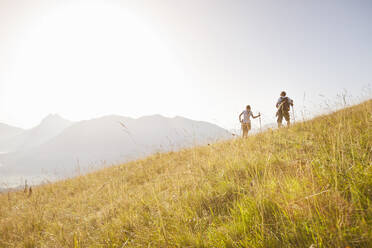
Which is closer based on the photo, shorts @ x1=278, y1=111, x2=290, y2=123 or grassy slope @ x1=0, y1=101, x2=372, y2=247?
grassy slope @ x1=0, y1=101, x2=372, y2=247

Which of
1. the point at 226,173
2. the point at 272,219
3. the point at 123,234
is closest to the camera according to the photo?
the point at 272,219

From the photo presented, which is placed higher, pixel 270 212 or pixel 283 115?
pixel 283 115

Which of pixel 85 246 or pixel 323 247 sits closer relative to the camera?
pixel 323 247

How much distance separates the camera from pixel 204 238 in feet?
4.56

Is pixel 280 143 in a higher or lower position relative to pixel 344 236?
higher

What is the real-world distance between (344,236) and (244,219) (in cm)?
63

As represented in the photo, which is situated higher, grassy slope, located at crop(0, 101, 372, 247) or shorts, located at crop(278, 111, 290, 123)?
shorts, located at crop(278, 111, 290, 123)

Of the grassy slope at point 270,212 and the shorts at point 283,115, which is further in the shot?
the shorts at point 283,115

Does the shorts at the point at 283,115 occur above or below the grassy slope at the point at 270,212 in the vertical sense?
above

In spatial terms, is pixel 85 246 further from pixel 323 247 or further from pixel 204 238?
pixel 323 247

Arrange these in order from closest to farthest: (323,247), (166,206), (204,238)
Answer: (323,247) < (204,238) < (166,206)

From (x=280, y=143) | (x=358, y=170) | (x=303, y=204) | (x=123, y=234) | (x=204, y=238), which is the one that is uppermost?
(x=280, y=143)

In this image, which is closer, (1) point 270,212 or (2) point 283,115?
(1) point 270,212

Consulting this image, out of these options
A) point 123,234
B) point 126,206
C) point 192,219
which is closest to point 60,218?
point 126,206
